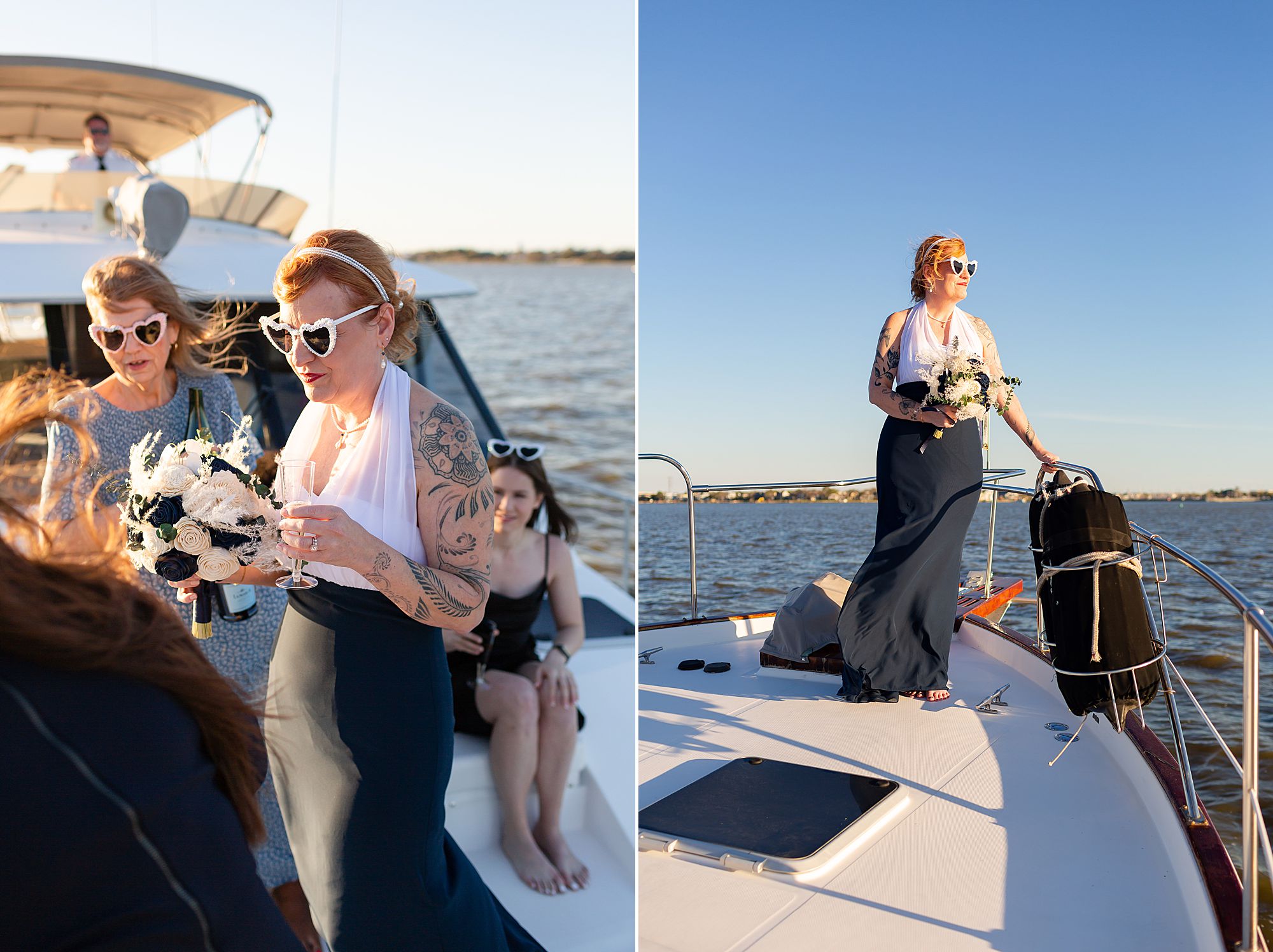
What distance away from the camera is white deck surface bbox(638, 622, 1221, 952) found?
2146 mm

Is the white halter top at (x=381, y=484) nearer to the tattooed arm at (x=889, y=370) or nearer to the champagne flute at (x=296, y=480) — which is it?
the champagne flute at (x=296, y=480)

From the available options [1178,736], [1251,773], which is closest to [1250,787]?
[1251,773]

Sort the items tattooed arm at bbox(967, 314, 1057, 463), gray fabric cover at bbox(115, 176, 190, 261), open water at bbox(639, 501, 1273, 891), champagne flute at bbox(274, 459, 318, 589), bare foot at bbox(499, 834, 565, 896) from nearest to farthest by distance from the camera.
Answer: champagne flute at bbox(274, 459, 318, 589) → bare foot at bbox(499, 834, 565, 896) → tattooed arm at bbox(967, 314, 1057, 463) → gray fabric cover at bbox(115, 176, 190, 261) → open water at bbox(639, 501, 1273, 891)

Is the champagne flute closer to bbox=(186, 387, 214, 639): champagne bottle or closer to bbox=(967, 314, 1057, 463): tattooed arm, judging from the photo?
bbox=(186, 387, 214, 639): champagne bottle

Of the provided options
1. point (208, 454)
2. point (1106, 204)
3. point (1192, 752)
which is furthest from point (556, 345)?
point (1106, 204)

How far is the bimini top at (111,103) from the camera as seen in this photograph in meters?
5.30

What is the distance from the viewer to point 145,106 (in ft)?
19.0

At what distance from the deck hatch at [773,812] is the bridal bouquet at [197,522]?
1481mm

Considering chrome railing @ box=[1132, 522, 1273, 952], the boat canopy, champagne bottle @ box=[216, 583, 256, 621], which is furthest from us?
the boat canopy

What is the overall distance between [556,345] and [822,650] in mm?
27542

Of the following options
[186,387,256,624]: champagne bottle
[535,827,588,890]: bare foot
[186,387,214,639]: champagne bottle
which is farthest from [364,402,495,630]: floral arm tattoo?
[535,827,588,890]: bare foot

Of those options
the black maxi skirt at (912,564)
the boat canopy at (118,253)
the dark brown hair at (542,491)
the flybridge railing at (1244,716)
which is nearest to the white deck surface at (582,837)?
the dark brown hair at (542,491)

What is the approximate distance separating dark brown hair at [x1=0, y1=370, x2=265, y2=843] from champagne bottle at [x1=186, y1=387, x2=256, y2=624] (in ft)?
4.59

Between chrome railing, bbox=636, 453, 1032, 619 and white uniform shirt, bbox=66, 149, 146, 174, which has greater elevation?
white uniform shirt, bbox=66, 149, 146, 174
